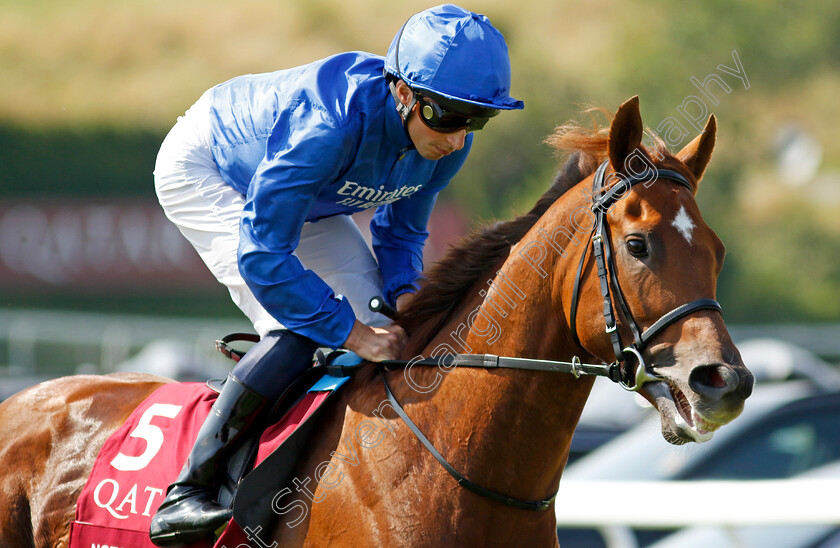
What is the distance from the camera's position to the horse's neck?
2488 mm

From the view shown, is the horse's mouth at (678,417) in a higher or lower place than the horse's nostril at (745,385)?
lower

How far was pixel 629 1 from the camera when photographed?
3725 centimetres

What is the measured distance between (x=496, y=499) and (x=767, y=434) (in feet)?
13.3

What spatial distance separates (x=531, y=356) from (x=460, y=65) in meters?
0.83

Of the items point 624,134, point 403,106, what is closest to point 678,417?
point 624,134

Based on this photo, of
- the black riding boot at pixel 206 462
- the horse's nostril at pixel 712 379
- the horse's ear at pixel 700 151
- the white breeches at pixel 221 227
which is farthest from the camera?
the white breeches at pixel 221 227

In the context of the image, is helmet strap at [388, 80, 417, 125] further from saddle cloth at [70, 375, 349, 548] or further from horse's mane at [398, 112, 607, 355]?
saddle cloth at [70, 375, 349, 548]

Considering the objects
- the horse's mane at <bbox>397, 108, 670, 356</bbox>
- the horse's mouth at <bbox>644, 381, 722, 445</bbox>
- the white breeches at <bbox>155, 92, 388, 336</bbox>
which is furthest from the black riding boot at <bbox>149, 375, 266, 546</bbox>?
the horse's mouth at <bbox>644, 381, 722, 445</bbox>

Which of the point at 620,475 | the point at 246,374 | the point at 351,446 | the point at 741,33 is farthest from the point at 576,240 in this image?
the point at 741,33

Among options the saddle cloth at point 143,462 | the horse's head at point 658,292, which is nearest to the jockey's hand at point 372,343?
the saddle cloth at point 143,462

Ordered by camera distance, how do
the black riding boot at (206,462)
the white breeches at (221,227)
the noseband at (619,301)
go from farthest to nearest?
the white breeches at (221,227)
the black riding boot at (206,462)
the noseband at (619,301)

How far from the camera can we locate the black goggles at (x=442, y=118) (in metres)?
Result: 2.66

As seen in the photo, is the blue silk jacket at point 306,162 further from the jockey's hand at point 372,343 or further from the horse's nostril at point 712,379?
the horse's nostril at point 712,379

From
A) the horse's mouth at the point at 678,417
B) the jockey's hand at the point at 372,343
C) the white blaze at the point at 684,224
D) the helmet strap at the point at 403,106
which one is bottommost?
the jockey's hand at the point at 372,343
